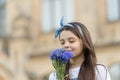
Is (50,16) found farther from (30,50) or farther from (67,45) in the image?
(67,45)

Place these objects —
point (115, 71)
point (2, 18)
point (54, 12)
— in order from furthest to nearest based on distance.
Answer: point (2, 18) → point (54, 12) → point (115, 71)

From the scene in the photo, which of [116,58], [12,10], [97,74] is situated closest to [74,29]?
[97,74]

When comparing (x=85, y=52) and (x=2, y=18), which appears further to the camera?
(x=2, y=18)

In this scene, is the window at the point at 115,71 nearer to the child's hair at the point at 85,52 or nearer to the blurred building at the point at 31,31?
the blurred building at the point at 31,31

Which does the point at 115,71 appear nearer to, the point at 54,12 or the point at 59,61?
the point at 54,12

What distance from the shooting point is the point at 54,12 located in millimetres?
15117

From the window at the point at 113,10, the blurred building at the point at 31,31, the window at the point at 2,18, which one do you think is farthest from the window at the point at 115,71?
the window at the point at 2,18

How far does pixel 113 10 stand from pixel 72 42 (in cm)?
1094

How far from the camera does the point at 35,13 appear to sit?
15375 mm

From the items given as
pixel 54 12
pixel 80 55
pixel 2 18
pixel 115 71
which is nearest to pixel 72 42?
pixel 80 55

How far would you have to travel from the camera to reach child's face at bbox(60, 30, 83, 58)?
3.09 metres

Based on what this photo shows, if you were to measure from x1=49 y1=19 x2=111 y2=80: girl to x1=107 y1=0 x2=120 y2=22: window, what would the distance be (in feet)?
35.1

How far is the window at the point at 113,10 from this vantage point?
13.8m

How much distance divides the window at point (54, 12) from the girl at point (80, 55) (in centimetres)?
1150
